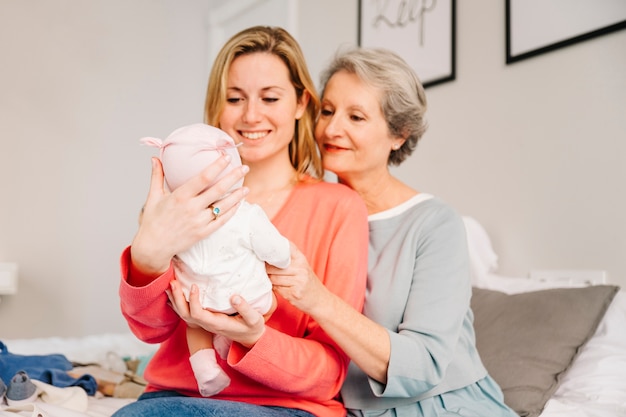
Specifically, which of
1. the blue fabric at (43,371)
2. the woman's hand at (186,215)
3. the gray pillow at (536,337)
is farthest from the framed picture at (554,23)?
the blue fabric at (43,371)

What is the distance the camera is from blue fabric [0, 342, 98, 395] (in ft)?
5.07

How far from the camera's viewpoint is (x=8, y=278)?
3209 millimetres

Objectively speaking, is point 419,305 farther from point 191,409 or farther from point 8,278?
point 8,278

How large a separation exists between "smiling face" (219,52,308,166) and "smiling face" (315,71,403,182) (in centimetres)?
15

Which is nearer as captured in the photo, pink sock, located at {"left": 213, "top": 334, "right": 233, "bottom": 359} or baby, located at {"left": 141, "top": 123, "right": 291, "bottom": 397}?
baby, located at {"left": 141, "top": 123, "right": 291, "bottom": 397}

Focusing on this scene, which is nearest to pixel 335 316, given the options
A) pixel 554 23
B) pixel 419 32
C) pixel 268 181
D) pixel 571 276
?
pixel 268 181

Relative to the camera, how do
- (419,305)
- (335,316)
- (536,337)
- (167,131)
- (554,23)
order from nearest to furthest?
(335,316), (419,305), (536,337), (554,23), (167,131)

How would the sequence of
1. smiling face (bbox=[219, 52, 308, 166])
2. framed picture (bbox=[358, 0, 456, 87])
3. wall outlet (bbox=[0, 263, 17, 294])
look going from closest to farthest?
smiling face (bbox=[219, 52, 308, 166])
framed picture (bbox=[358, 0, 456, 87])
wall outlet (bbox=[0, 263, 17, 294])

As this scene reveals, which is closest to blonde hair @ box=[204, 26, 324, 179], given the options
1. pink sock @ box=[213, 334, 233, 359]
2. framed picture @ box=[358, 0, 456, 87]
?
pink sock @ box=[213, 334, 233, 359]

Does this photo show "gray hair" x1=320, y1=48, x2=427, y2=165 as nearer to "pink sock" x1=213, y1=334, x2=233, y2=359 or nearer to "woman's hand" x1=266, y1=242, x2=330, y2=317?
"woman's hand" x1=266, y1=242, x2=330, y2=317

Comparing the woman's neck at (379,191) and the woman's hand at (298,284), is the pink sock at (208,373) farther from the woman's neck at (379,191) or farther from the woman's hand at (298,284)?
the woman's neck at (379,191)

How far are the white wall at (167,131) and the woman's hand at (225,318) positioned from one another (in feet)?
4.28

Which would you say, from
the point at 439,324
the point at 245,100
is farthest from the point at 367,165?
the point at 439,324

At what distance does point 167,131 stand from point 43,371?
2.61 m
